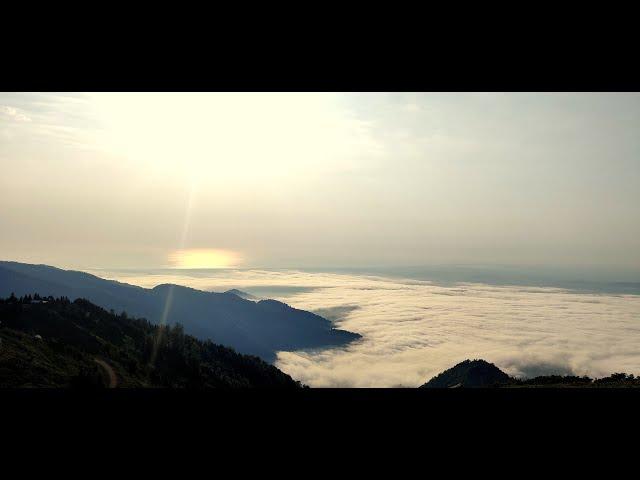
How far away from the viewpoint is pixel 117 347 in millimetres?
50094

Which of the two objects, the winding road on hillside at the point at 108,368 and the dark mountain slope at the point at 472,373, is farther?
the dark mountain slope at the point at 472,373

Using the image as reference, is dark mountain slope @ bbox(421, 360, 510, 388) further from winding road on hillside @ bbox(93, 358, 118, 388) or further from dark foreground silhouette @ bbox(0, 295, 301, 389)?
winding road on hillside @ bbox(93, 358, 118, 388)

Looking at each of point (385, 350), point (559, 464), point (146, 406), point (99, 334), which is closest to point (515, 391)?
point (559, 464)

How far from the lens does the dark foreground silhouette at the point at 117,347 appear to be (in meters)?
36.2

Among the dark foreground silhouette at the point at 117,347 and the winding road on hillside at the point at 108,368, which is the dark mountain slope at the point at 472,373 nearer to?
the dark foreground silhouette at the point at 117,347

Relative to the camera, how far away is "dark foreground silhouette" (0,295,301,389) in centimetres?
3616

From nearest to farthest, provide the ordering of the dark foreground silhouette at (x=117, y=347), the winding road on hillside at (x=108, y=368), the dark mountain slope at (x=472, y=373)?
the winding road on hillside at (x=108, y=368)
the dark foreground silhouette at (x=117, y=347)
the dark mountain slope at (x=472, y=373)

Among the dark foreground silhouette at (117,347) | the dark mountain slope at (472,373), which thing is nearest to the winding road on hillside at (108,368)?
the dark foreground silhouette at (117,347)

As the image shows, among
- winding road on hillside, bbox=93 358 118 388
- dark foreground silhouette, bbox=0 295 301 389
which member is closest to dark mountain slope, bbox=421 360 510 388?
dark foreground silhouette, bbox=0 295 301 389

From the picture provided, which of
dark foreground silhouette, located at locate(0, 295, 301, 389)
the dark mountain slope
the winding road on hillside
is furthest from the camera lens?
the dark mountain slope
